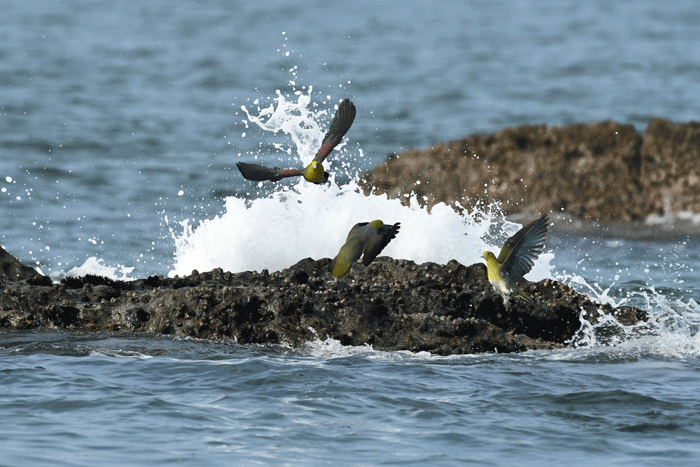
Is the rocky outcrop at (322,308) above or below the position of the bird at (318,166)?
below

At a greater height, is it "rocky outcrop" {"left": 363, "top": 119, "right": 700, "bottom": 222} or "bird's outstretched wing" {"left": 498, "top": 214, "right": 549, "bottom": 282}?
"rocky outcrop" {"left": 363, "top": 119, "right": 700, "bottom": 222}

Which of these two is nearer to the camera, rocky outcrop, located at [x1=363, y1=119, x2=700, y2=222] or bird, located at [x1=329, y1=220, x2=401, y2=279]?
bird, located at [x1=329, y1=220, x2=401, y2=279]

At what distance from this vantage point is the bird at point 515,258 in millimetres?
9180

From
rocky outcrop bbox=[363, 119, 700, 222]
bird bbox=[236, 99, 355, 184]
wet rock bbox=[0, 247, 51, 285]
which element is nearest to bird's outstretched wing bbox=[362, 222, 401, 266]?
bird bbox=[236, 99, 355, 184]

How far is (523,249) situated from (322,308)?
76.2 inches

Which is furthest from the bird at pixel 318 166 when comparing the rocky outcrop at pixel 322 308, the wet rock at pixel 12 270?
the wet rock at pixel 12 270

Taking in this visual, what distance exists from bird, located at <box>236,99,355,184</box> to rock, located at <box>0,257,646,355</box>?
3.84 ft

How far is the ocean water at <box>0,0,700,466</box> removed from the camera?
7.37m

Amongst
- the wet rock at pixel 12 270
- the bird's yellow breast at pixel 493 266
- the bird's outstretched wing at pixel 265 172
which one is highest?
the bird's outstretched wing at pixel 265 172

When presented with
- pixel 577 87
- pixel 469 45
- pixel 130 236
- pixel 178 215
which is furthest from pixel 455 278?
pixel 469 45

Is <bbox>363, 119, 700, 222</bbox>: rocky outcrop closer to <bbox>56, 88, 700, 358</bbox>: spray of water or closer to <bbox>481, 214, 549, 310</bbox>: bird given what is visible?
<bbox>56, 88, 700, 358</bbox>: spray of water

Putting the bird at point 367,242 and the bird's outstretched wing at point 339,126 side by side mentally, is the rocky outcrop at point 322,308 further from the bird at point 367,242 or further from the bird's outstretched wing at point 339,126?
the bird's outstretched wing at point 339,126

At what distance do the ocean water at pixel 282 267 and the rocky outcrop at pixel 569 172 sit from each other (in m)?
1.12

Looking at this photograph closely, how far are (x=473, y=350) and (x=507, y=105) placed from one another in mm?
30810
